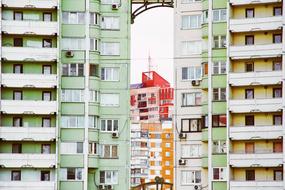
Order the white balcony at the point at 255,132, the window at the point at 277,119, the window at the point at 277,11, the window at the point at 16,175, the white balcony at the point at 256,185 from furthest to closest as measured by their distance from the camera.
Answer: the window at the point at 16,175, the window at the point at 277,11, the window at the point at 277,119, the white balcony at the point at 255,132, the white balcony at the point at 256,185

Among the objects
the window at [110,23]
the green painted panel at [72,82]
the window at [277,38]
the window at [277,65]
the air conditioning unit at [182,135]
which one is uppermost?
the window at [110,23]

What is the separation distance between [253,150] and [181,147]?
6809mm

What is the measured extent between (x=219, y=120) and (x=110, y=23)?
1390 cm

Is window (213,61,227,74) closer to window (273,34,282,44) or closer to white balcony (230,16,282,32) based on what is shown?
white balcony (230,16,282,32)

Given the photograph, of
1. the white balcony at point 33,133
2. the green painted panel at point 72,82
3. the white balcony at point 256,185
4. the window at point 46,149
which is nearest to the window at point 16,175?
the window at point 46,149

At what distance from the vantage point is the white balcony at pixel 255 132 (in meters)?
74.3

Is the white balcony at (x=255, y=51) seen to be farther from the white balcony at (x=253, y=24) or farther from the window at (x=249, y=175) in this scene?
the window at (x=249, y=175)

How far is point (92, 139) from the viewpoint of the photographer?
254 feet

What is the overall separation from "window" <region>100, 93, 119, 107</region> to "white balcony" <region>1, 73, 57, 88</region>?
4.83m

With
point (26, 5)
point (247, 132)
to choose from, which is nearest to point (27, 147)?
point (26, 5)

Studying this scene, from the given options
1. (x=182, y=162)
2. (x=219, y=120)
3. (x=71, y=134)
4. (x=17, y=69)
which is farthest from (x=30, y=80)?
(x=219, y=120)

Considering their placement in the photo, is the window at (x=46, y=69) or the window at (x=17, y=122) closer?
the window at (x=17, y=122)

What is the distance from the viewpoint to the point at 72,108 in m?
77.9

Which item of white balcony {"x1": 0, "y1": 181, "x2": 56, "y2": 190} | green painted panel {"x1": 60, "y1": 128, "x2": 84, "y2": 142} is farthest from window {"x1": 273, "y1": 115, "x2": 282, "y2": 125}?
white balcony {"x1": 0, "y1": 181, "x2": 56, "y2": 190}
